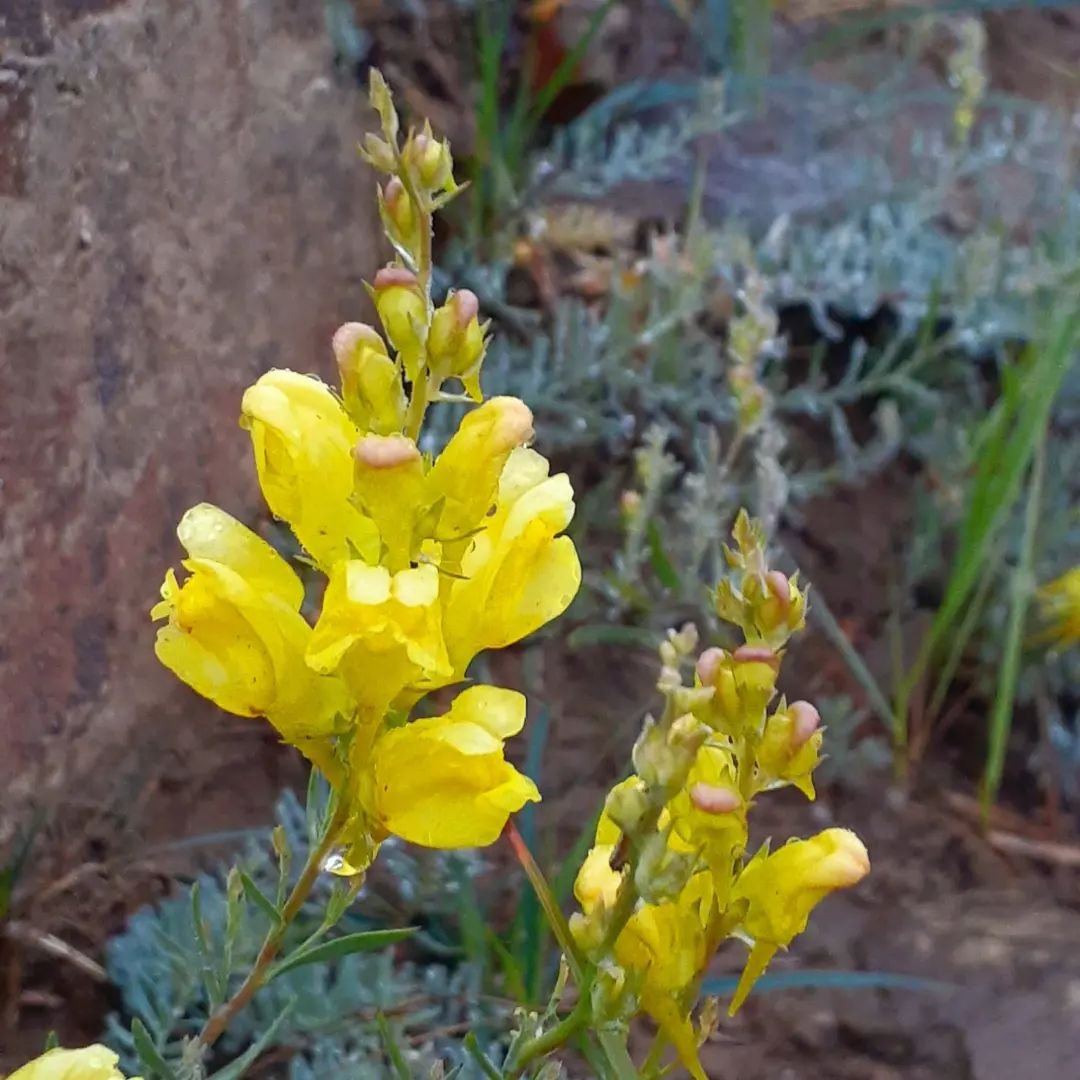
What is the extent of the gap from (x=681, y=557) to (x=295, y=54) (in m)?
0.65

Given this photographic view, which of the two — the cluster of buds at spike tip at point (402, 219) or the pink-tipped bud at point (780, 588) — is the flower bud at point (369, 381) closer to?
the cluster of buds at spike tip at point (402, 219)

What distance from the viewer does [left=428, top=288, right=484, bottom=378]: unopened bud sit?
1.65 ft

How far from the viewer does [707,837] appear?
0.55m

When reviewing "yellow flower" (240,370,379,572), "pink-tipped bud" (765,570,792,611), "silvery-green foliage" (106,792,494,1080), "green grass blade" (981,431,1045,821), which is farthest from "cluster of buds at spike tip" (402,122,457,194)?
"green grass blade" (981,431,1045,821)

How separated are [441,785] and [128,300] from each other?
0.62 meters

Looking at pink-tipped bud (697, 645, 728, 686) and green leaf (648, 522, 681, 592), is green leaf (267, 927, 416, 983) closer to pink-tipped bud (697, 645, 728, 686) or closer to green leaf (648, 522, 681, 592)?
pink-tipped bud (697, 645, 728, 686)

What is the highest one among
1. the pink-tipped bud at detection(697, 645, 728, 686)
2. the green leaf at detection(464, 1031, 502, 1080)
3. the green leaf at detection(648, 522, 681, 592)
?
the pink-tipped bud at detection(697, 645, 728, 686)

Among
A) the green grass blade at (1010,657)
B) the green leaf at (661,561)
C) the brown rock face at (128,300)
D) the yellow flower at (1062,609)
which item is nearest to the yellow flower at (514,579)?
the brown rock face at (128,300)

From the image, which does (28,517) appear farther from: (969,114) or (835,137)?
(835,137)

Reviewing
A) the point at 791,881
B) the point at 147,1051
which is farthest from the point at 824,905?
the point at 147,1051

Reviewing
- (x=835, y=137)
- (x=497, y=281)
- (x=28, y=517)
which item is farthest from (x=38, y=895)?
(x=835, y=137)

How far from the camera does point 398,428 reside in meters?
0.52

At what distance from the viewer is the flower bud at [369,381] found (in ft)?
1.66

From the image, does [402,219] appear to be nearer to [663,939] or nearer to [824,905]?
[663,939]
